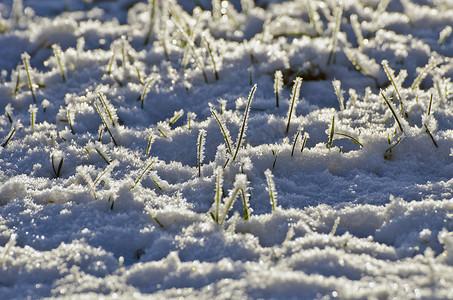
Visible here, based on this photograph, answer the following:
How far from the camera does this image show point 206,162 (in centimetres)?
189

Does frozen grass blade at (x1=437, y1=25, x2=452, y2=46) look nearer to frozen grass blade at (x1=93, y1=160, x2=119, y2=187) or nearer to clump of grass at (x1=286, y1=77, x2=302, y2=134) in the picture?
clump of grass at (x1=286, y1=77, x2=302, y2=134)

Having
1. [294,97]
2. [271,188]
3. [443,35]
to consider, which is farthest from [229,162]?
[443,35]

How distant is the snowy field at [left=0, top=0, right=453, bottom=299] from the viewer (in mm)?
1245

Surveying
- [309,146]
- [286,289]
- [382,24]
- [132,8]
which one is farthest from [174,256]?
[132,8]

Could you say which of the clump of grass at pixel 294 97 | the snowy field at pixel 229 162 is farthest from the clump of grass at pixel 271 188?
the clump of grass at pixel 294 97

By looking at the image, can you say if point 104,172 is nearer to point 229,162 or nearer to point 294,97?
point 229,162

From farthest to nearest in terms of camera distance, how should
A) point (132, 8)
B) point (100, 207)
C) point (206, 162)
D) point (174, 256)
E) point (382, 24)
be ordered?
point (132, 8) → point (382, 24) → point (206, 162) → point (100, 207) → point (174, 256)

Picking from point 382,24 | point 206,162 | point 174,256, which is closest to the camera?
point 174,256

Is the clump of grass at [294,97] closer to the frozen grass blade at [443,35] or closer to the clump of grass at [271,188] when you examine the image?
the clump of grass at [271,188]

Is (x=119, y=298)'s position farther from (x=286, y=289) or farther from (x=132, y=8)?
(x=132, y=8)

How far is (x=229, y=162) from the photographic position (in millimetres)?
1754

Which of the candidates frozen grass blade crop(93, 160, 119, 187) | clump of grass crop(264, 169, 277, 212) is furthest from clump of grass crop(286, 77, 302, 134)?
frozen grass blade crop(93, 160, 119, 187)

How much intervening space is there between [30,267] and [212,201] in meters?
0.62

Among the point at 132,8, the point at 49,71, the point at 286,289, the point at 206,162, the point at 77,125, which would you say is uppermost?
the point at 132,8
